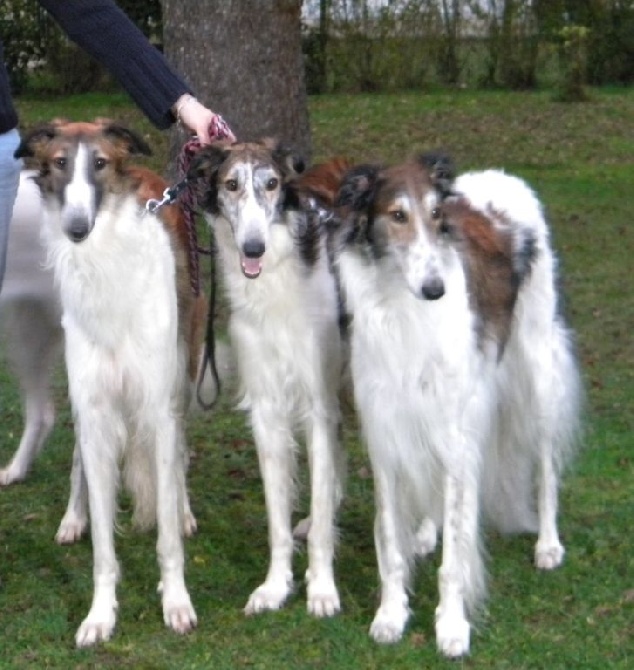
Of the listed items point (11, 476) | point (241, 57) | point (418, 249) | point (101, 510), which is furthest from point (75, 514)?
point (241, 57)

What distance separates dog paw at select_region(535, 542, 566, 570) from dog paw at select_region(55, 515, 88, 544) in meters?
1.98

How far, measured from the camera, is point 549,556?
5.81 m

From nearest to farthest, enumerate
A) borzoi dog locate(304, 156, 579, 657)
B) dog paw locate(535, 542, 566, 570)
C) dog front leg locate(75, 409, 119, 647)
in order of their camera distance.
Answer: borzoi dog locate(304, 156, 579, 657)
dog front leg locate(75, 409, 119, 647)
dog paw locate(535, 542, 566, 570)

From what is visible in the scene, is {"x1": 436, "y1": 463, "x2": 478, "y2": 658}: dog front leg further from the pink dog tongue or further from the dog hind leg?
the dog hind leg

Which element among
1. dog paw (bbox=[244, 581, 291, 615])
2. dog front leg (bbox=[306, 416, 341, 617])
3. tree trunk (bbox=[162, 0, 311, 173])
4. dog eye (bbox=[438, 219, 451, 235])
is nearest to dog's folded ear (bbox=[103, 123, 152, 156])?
dog eye (bbox=[438, 219, 451, 235])

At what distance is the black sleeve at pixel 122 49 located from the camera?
5262 millimetres

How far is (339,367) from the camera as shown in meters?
5.48

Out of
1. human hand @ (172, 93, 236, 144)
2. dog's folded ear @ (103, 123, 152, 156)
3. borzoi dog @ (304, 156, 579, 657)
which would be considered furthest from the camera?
human hand @ (172, 93, 236, 144)

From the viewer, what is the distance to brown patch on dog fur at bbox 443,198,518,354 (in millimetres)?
5305

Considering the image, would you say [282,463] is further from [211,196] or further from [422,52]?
[422,52]

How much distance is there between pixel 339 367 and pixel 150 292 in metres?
0.81

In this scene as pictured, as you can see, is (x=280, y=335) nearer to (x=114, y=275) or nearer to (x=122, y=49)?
(x=114, y=275)

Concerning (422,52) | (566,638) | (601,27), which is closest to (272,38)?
(566,638)

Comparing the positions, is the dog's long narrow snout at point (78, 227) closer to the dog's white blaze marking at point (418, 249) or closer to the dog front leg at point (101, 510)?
the dog front leg at point (101, 510)
